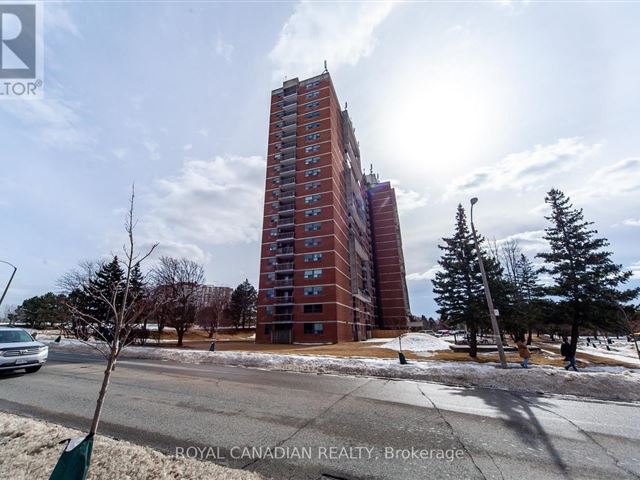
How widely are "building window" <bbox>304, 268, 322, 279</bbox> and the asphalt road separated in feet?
102

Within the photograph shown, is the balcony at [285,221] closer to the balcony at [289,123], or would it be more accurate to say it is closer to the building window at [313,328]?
the building window at [313,328]

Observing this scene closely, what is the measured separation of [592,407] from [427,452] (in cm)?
729

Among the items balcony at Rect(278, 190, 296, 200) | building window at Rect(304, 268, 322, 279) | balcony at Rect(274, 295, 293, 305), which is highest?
balcony at Rect(278, 190, 296, 200)

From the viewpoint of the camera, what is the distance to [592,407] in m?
8.32

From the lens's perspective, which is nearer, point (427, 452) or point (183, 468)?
point (183, 468)

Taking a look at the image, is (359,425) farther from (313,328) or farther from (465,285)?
(313,328)

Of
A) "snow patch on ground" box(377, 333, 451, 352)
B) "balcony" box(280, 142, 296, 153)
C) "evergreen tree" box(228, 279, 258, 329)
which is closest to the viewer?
"snow patch on ground" box(377, 333, 451, 352)

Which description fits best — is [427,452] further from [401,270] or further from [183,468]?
[401,270]

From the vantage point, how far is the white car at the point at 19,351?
34.9ft

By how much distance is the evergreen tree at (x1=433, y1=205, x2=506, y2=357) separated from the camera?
67.5 feet

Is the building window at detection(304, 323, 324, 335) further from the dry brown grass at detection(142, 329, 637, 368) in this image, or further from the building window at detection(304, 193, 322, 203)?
the building window at detection(304, 193, 322, 203)

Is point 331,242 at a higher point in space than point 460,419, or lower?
higher

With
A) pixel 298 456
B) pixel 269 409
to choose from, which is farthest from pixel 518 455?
pixel 269 409

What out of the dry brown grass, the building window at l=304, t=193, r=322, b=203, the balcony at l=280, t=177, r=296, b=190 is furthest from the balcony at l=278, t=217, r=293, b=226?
the dry brown grass
